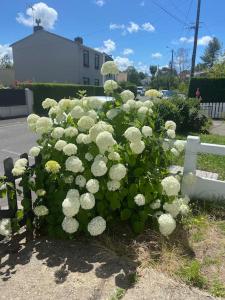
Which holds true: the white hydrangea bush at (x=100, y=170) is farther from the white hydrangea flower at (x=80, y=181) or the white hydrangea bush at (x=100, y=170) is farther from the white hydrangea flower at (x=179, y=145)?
the white hydrangea flower at (x=179, y=145)

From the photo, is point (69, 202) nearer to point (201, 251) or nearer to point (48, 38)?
point (201, 251)

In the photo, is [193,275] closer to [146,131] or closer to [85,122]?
[146,131]

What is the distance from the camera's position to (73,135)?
10.2 ft

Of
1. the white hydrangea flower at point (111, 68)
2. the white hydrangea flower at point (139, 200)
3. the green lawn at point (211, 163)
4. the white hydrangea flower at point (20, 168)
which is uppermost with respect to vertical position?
the white hydrangea flower at point (111, 68)

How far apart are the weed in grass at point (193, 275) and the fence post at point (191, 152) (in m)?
1.52

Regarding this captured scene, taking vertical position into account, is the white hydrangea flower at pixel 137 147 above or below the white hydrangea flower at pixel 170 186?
above

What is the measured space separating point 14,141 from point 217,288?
8887mm

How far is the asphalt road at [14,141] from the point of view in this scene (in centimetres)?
838

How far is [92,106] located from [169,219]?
1.56 m

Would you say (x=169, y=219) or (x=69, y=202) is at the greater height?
(x=69, y=202)

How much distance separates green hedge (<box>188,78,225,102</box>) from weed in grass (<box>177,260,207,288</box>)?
1882 centimetres

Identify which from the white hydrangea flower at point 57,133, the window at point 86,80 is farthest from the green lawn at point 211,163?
the window at point 86,80

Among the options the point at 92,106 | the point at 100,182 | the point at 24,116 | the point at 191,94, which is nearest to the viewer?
the point at 100,182

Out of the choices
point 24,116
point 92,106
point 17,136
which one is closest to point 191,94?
point 24,116
